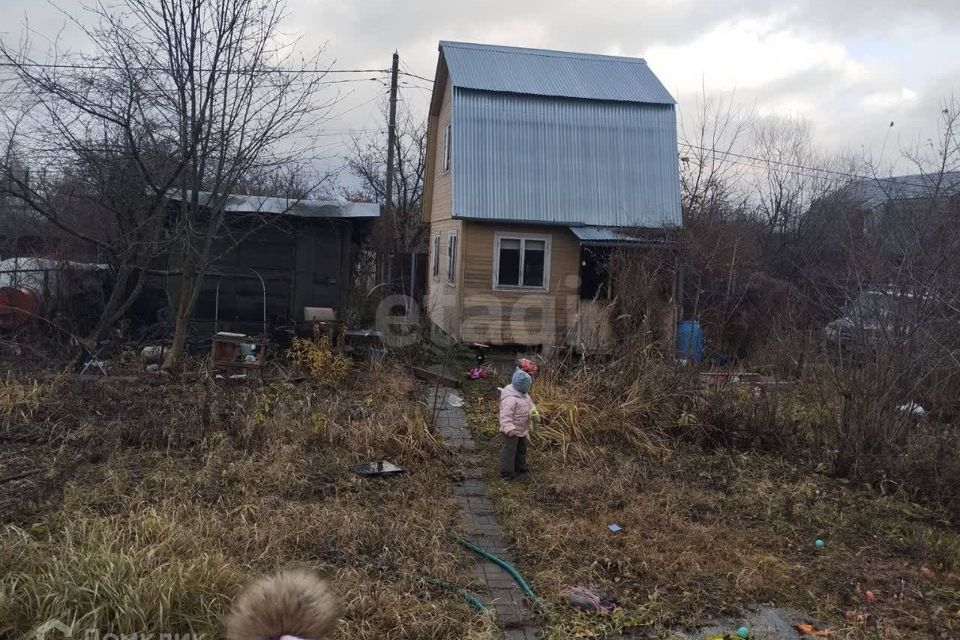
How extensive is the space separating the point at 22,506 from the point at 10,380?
4048 millimetres

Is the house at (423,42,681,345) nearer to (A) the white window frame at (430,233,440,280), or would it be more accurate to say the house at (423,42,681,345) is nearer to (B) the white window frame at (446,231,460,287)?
(B) the white window frame at (446,231,460,287)

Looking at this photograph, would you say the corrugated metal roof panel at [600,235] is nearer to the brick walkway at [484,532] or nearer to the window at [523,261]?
the window at [523,261]

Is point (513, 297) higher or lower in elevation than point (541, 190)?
lower

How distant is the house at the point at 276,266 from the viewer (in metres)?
13.1

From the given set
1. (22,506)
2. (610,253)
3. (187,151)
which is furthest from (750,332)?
(22,506)

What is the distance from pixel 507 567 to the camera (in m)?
5.11

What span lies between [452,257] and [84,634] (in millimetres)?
13499

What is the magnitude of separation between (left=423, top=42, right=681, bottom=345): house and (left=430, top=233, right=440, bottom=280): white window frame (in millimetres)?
1997

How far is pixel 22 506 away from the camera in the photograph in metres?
5.35

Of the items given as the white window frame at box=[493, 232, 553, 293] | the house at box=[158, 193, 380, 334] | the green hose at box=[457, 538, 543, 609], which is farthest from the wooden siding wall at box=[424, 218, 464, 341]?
the green hose at box=[457, 538, 543, 609]

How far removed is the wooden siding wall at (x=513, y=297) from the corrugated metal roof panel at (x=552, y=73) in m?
3.18

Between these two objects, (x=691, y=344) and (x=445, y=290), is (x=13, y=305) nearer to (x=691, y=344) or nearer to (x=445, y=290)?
(x=445, y=290)

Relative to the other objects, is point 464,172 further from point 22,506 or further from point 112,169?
point 22,506

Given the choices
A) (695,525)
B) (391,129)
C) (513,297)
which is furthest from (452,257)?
(695,525)
